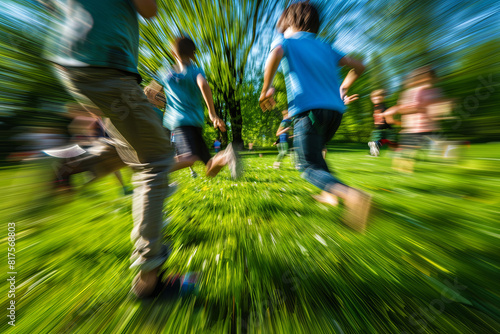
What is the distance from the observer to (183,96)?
265 cm

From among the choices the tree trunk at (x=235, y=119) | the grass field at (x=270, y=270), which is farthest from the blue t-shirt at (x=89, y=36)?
the tree trunk at (x=235, y=119)

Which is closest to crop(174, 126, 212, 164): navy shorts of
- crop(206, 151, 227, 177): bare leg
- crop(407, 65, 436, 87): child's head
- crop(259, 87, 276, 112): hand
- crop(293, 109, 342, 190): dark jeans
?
crop(206, 151, 227, 177): bare leg

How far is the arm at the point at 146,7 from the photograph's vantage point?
119 centimetres

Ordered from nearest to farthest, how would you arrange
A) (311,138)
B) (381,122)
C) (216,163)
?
(311,138) → (216,163) → (381,122)

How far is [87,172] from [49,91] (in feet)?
51.2

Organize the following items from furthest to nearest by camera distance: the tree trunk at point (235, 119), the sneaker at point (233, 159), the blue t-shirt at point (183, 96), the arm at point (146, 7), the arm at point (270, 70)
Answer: the tree trunk at point (235, 119) < the sneaker at point (233, 159) < the blue t-shirt at point (183, 96) < the arm at point (270, 70) < the arm at point (146, 7)

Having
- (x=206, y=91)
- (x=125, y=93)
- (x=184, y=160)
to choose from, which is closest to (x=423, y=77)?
(x=206, y=91)

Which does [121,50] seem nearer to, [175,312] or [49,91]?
[175,312]

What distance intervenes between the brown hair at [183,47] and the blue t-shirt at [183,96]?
15 cm

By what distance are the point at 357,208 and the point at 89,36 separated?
75.3 inches

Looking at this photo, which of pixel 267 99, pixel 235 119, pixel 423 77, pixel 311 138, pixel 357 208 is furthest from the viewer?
pixel 235 119

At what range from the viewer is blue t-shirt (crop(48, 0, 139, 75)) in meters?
1.06

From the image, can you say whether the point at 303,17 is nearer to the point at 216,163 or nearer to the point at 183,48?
the point at 183,48

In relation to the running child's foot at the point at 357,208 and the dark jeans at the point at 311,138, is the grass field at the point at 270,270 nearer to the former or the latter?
the running child's foot at the point at 357,208
